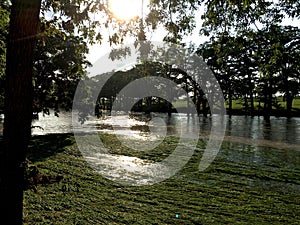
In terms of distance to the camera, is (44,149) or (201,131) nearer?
(44,149)

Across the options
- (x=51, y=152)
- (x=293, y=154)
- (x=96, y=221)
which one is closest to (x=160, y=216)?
(x=96, y=221)

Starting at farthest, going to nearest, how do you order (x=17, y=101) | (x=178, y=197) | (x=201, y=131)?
1. (x=201, y=131)
2. (x=178, y=197)
3. (x=17, y=101)

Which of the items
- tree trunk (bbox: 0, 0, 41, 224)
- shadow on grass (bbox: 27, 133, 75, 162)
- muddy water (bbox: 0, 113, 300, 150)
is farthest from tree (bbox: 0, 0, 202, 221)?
muddy water (bbox: 0, 113, 300, 150)

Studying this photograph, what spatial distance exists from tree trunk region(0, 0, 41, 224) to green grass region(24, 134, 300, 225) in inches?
27.4

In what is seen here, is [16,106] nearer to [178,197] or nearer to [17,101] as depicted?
[17,101]

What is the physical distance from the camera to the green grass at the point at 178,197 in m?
5.52

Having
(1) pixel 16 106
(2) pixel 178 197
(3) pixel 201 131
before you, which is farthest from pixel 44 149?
(3) pixel 201 131

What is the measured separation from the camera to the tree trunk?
3.55 m

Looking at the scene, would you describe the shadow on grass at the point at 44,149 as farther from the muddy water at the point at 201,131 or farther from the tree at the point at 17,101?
the tree at the point at 17,101

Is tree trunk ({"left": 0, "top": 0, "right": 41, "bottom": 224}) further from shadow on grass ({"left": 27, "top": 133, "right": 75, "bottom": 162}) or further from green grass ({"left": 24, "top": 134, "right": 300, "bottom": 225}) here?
shadow on grass ({"left": 27, "top": 133, "right": 75, "bottom": 162})

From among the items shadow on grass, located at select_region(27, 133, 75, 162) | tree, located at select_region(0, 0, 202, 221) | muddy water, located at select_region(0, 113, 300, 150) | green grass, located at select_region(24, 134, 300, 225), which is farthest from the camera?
muddy water, located at select_region(0, 113, 300, 150)

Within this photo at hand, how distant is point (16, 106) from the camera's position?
11.7 ft

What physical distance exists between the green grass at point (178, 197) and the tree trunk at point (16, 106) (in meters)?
0.70

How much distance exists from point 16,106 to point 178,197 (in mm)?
4514
